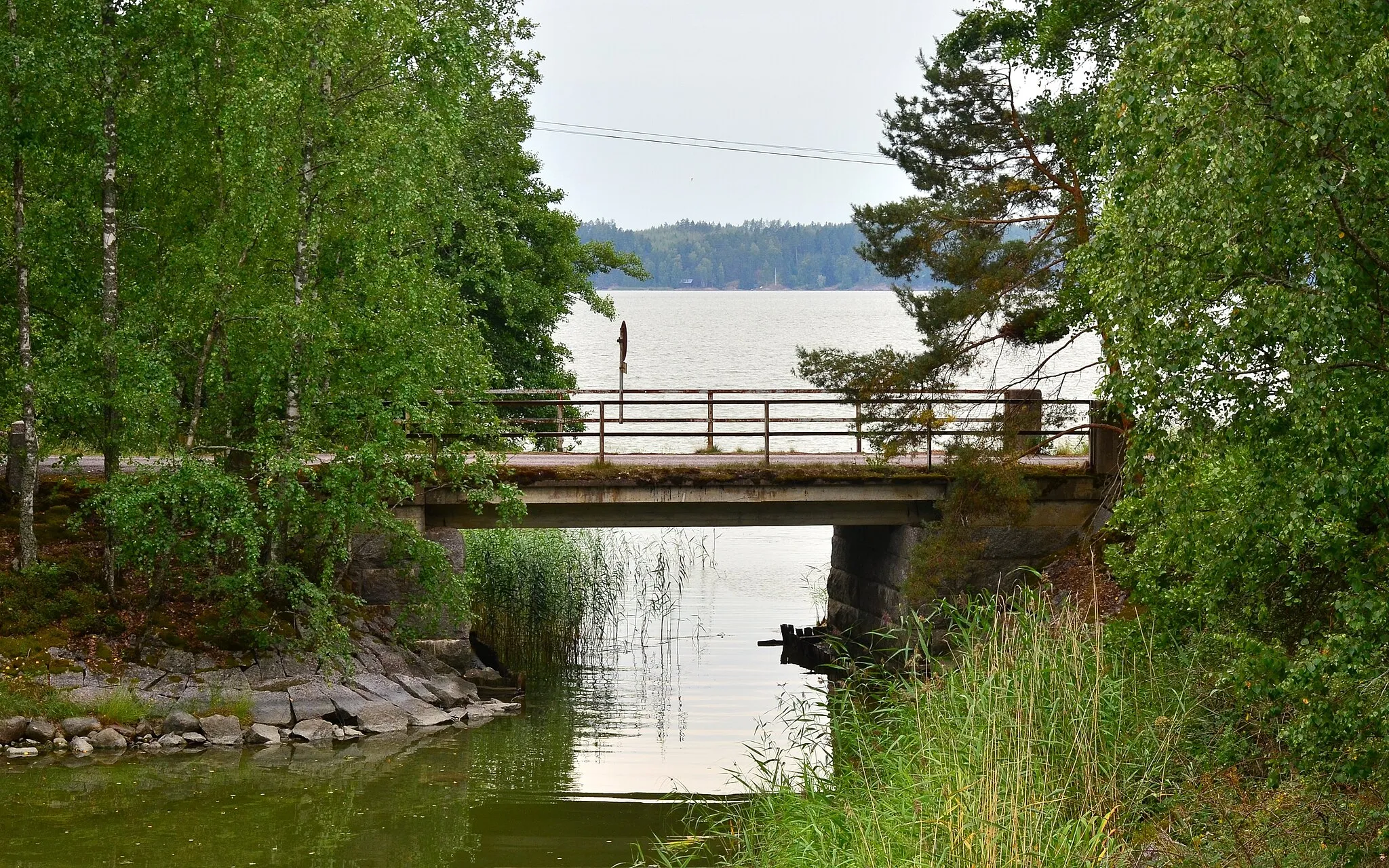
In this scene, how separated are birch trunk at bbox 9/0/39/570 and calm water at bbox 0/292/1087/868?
342cm

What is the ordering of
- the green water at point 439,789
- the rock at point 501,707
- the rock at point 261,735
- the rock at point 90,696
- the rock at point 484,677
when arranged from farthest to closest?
the rock at point 484,677
the rock at point 501,707
the rock at point 261,735
the rock at point 90,696
the green water at point 439,789

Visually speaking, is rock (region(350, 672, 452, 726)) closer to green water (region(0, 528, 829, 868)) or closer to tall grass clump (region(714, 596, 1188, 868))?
green water (region(0, 528, 829, 868))

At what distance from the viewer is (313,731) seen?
15500mm

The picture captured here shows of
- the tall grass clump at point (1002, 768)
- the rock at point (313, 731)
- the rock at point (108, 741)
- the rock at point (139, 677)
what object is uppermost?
the tall grass clump at point (1002, 768)

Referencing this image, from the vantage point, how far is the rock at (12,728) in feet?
47.1

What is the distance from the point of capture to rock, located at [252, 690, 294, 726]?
15.5 metres

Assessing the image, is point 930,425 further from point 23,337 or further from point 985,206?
point 23,337

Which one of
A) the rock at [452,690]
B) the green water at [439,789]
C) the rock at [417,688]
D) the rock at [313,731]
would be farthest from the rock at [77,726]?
the rock at [452,690]

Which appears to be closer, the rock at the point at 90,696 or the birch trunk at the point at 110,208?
the rock at the point at 90,696

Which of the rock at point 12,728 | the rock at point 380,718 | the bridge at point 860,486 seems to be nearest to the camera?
the rock at point 12,728

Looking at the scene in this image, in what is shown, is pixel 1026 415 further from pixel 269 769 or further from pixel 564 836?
pixel 269 769

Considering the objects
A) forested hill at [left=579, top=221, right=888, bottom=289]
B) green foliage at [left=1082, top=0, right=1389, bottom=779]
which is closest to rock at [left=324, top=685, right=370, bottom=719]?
green foliage at [left=1082, top=0, right=1389, bottom=779]

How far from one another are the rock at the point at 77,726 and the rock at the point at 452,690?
13.0 feet

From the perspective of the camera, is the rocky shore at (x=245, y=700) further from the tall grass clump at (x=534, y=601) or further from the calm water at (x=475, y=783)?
the tall grass clump at (x=534, y=601)
